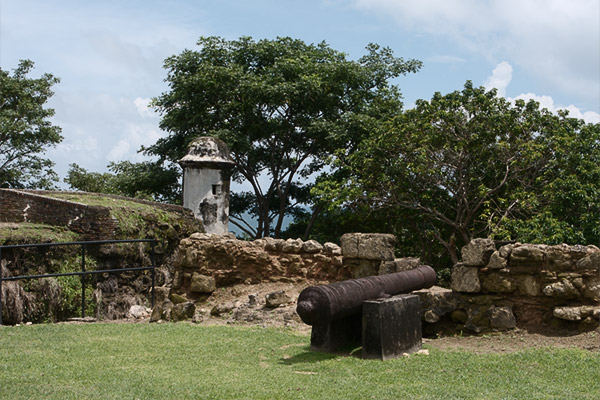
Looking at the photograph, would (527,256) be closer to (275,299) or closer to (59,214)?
(275,299)

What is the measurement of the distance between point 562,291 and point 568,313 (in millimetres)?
292

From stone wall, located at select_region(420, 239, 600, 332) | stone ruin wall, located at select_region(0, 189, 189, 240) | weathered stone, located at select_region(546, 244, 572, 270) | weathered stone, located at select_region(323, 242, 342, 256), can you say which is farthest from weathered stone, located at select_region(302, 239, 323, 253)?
stone ruin wall, located at select_region(0, 189, 189, 240)

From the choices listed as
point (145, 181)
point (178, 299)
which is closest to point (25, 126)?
point (145, 181)

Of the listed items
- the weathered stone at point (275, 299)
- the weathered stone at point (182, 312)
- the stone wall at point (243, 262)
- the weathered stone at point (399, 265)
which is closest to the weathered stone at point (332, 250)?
the stone wall at point (243, 262)

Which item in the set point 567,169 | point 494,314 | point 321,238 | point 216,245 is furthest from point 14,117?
point 494,314

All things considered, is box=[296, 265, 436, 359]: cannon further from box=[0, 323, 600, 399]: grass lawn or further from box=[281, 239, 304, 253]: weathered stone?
box=[281, 239, 304, 253]: weathered stone

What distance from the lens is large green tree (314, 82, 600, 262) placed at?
15.8 m

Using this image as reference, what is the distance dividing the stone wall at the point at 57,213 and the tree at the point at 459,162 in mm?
6358

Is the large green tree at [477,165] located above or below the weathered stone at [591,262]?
above

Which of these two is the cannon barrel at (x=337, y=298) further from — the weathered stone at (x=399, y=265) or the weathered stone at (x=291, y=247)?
the weathered stone at (x=291, y=247)

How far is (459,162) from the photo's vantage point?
16641 mm

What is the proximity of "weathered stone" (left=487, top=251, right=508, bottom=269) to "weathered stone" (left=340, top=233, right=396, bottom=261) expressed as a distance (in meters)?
1.82

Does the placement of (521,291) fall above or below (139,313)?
above

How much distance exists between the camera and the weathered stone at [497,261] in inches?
344
